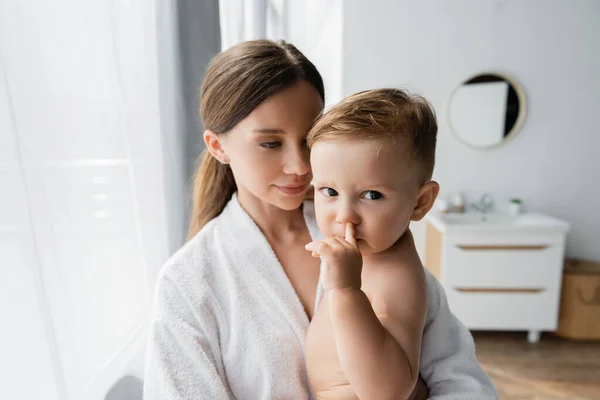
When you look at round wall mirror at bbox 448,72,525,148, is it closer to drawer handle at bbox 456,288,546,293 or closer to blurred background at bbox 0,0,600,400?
blurred background at bbox 0,0,600,400

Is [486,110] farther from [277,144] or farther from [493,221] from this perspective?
[277,144]

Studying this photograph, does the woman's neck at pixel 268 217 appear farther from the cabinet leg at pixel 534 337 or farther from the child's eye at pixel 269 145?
the cabinet leg at pixel 534 337

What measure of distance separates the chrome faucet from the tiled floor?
2.95 feet

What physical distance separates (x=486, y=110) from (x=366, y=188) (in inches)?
110

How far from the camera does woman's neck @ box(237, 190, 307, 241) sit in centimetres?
93

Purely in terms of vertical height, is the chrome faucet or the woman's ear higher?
the woman's ear

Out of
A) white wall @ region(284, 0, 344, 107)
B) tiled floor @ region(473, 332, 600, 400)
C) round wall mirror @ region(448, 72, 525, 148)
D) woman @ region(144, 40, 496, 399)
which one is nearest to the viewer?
woman @ region(144, 40, 496, 399)

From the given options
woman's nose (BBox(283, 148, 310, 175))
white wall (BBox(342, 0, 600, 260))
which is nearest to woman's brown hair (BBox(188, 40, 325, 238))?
woman's nose (BBox(283, 148, 310, 175))

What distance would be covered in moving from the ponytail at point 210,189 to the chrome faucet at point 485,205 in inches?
103

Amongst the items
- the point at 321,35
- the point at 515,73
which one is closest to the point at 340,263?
the point at 321,35

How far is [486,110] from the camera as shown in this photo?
3039mm

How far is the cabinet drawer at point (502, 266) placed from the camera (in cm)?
252

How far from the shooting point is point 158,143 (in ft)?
3.01

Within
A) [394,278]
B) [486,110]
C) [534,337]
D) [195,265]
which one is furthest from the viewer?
[486,110]
